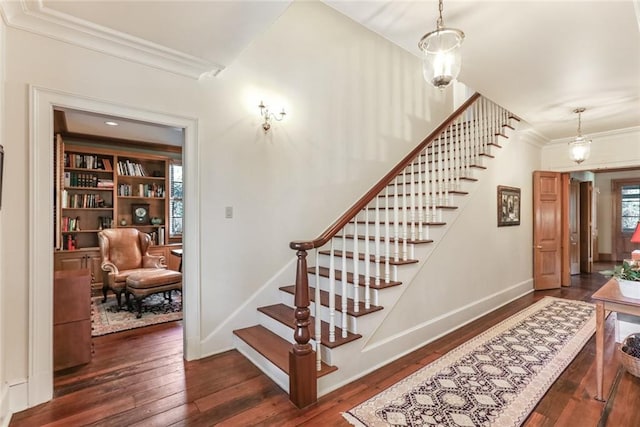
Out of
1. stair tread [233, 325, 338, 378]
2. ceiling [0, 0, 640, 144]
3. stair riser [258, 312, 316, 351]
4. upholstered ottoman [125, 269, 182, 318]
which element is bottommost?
stair tread [233, 325, 338, 378]

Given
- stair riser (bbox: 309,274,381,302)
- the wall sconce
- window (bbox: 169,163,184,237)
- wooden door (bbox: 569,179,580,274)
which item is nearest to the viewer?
stair riser (bbox: 309,274,381,302)

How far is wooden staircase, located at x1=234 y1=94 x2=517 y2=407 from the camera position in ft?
6.96

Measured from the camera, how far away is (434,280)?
325 cm

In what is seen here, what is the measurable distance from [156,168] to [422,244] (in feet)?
16.8

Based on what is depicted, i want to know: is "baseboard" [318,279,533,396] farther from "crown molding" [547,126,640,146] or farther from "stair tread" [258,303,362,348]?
"crown molding" [547,126,640,146]

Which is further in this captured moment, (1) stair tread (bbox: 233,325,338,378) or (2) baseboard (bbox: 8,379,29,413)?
(1) stair tread (bbox: 233,325,338,378)

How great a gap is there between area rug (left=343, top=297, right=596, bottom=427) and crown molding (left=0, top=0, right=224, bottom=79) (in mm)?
2994

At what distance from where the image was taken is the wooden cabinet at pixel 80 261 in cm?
467

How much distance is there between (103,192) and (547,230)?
786 centimetres

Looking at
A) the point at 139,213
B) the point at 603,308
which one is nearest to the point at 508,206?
the point at 603,308

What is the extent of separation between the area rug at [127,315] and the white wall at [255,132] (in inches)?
52.8

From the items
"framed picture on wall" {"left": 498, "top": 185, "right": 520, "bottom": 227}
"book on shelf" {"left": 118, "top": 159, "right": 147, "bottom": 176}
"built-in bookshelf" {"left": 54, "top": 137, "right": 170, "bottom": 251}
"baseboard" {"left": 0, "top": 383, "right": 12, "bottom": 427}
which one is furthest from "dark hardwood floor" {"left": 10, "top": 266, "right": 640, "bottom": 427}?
"book on shelf" {"left": 118, "top": 159, "right": 147, "bottom": 176}

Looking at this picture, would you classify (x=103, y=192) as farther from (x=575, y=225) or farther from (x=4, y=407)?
(x=575, y=225)

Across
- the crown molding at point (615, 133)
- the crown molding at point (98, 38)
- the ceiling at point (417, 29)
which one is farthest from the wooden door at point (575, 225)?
the crown molding at point (98, 38)
